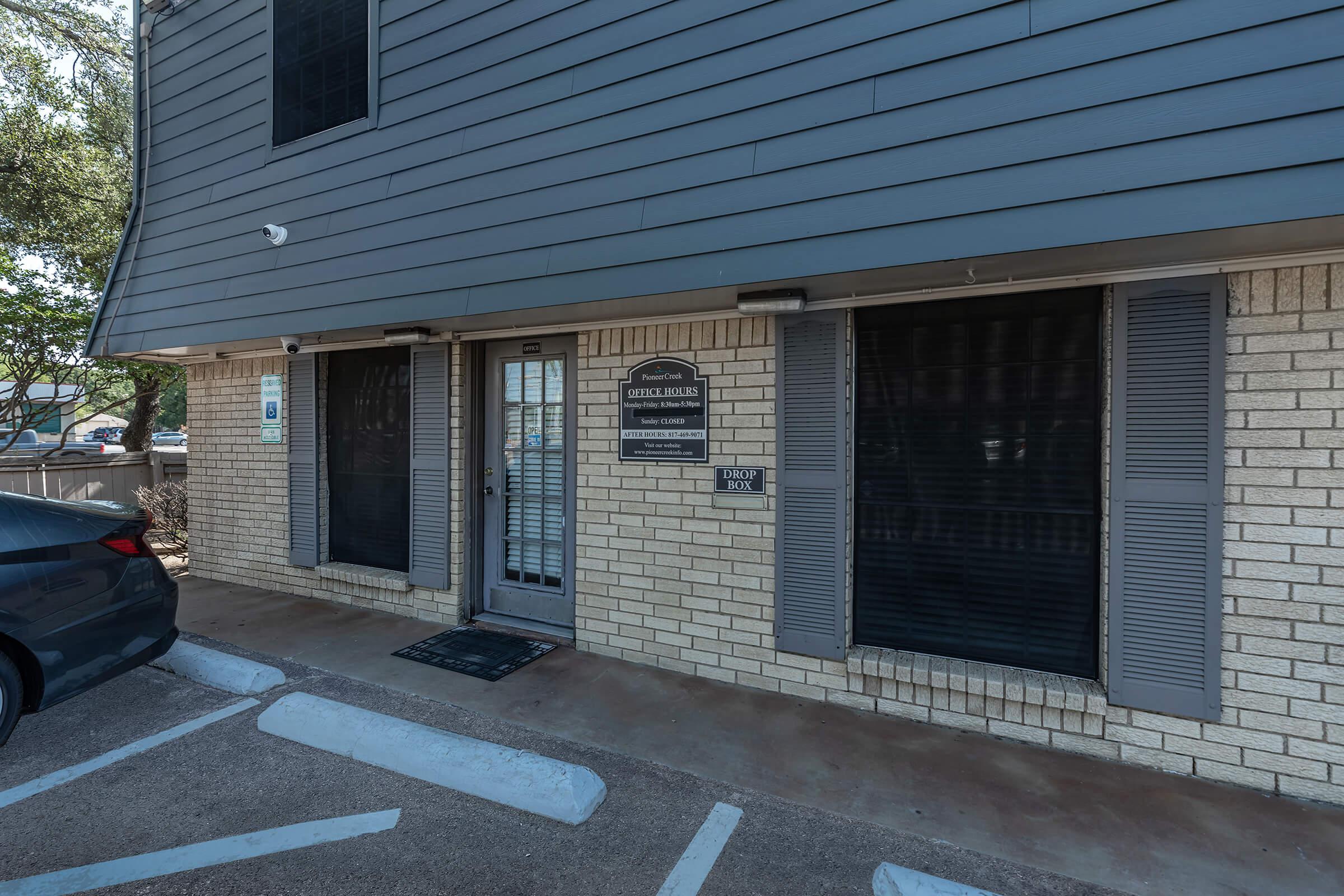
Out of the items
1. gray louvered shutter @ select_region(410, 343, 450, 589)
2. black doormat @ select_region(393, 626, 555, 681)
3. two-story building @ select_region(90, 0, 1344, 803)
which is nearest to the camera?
two-story building @ select_region(90, 0, 1344, 803)

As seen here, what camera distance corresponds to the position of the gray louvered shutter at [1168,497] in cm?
295

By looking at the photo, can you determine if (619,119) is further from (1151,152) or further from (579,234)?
(1151,152)

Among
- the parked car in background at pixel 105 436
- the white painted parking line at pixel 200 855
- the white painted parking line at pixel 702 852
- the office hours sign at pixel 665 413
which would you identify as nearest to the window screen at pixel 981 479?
A: the office hours sign at pixel 665 413

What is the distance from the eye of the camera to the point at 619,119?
3666 mm

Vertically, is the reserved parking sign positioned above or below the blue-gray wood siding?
below

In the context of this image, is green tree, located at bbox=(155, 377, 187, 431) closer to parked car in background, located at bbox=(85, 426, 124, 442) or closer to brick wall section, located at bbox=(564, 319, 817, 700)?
parked car in background, located at bbox=(85, 426, 124, 442)

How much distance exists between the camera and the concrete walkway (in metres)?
2.46

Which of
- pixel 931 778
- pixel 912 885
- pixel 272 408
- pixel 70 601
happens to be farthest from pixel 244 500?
pixel 912 885

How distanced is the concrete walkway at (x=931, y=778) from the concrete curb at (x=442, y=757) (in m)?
0.47

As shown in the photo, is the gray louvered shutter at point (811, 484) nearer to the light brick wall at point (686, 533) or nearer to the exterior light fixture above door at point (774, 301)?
the light brick wall at point (686, 533)

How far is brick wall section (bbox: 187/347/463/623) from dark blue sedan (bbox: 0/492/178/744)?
1892 millimetres

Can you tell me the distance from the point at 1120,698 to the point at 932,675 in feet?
2.86

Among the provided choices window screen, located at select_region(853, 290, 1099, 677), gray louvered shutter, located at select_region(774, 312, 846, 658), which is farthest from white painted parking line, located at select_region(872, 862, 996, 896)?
window screen, located at select_region(853, 290, 1099, 677)

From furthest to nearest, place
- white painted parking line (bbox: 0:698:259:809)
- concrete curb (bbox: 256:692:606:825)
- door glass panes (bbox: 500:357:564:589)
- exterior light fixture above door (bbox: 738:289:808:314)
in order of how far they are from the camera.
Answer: door glass panes (bbox: 500:357:564:589)
exterior light fixture above door (bbox: 738:289:808:314)
white painted parking line (bbox: 0:698:259:809)
concrete curb (bbox: 256:692:606:825)
